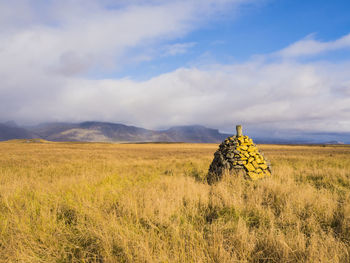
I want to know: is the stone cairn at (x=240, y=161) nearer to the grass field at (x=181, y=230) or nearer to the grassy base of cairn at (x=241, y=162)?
the grassy base of cairn at (x=241, y=162)

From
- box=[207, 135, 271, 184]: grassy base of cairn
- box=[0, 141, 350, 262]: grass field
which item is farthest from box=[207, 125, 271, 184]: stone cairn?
box=[0, 141, 350, 262]: grass field

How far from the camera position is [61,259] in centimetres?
290

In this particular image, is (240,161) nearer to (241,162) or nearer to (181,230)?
(241,162)

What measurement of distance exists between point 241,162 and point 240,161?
0.20ft

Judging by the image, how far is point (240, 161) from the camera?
25.5ft

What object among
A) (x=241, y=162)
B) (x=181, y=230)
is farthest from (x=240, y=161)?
(x=181, y=230)

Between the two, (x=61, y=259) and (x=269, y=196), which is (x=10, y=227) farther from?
(x=269, y=196)

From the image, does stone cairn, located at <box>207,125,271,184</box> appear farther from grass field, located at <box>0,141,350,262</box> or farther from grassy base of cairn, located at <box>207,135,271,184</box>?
grass field, located at <box>0,141,350,262</box>

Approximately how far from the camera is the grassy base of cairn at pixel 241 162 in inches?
303

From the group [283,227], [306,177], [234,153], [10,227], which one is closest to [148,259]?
[283,227]

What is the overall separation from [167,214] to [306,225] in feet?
9.94

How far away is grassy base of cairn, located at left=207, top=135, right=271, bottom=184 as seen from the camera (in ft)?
25.2

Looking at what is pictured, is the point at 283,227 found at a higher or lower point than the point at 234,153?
lower

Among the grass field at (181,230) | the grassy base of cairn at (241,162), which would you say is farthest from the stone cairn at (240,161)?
the grass field at (181,230)
